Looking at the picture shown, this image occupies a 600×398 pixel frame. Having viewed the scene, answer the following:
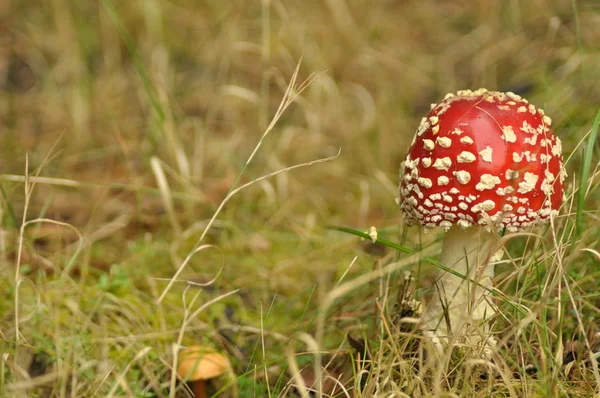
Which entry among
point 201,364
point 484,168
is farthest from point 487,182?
point 201,364

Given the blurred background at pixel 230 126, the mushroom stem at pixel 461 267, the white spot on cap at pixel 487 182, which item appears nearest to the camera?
the white spot on cap at pixel 487 182

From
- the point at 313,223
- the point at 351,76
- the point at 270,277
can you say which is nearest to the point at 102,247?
the point at 270,277

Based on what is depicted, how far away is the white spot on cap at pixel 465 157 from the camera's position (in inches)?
63.4

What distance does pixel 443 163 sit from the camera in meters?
1.63

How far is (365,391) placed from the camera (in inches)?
60.0

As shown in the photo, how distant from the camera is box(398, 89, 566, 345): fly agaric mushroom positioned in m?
1.61

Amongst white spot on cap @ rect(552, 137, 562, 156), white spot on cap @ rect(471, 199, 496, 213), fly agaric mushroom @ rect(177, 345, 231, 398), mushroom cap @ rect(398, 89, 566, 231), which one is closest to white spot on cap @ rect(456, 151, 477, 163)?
mushroom cap @ rect(398, 89, 566, 231)

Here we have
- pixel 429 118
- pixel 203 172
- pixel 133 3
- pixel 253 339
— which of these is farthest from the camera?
pixel 133 3

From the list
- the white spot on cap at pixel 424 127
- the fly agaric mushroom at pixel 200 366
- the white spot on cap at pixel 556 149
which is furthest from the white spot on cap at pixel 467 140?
the fly agaric mushroom at pixel 200 366

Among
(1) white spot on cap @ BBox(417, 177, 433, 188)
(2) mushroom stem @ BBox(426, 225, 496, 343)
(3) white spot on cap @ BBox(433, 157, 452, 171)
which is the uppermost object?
(3) white spot on cap @ BBox(433, 157, 452, 171)

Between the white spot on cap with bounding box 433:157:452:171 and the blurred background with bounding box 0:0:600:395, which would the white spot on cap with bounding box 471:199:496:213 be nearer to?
the white spot on cap with bounding box 433:157:452:171

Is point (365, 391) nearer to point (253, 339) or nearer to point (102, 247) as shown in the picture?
point (253, 339)

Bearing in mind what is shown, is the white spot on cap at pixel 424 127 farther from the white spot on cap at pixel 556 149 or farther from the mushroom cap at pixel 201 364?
the mushroom cap at pixel 201 364

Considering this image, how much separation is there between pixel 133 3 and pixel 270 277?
270cm
